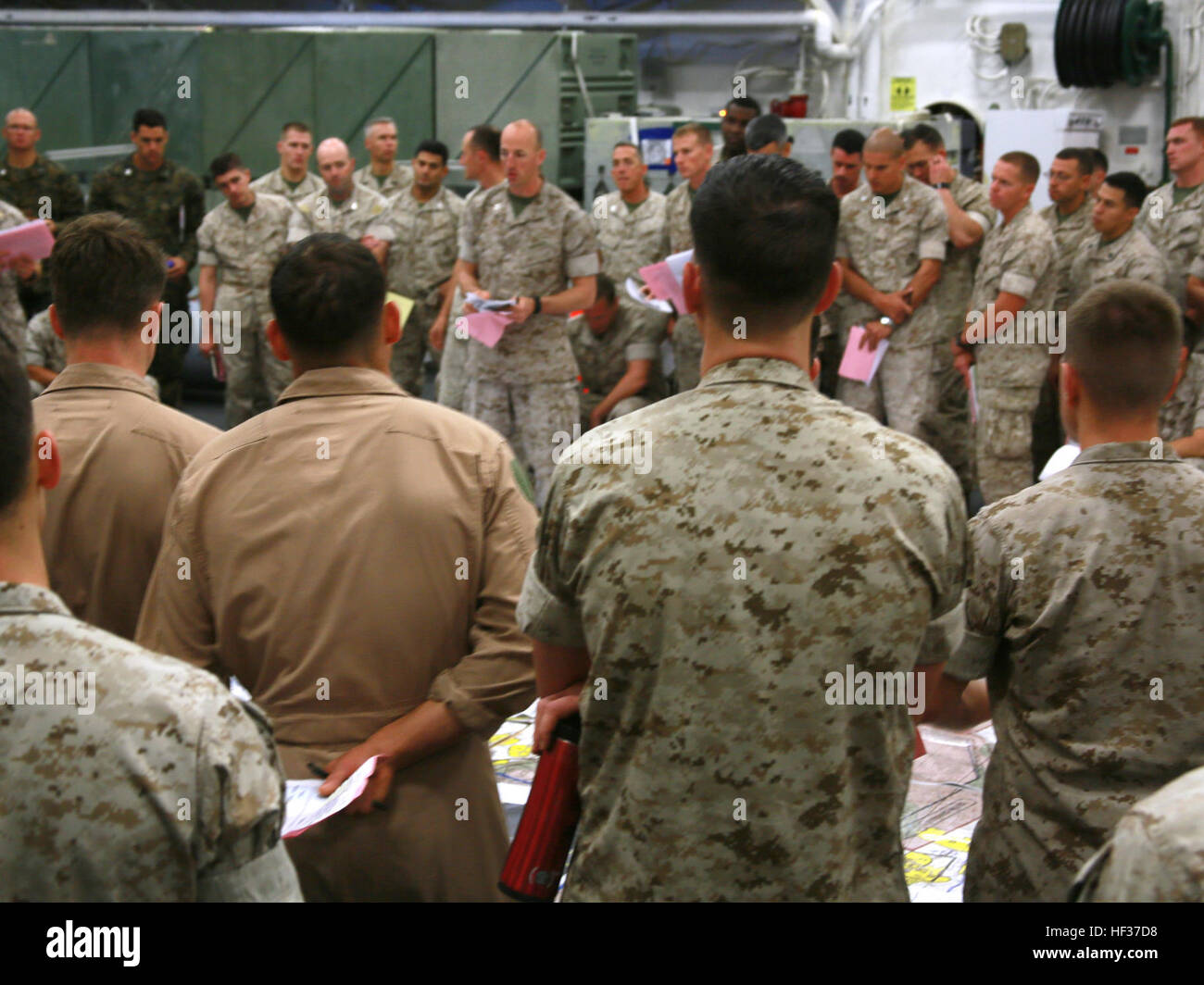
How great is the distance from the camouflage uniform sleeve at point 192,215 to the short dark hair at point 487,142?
7.51 feet

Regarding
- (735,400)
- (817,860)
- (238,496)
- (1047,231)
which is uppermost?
(1047,231)

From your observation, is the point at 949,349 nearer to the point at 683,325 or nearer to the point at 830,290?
the point at 683,325

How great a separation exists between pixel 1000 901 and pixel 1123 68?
891cm

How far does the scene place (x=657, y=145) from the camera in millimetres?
8852

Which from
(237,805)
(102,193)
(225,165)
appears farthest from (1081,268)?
(237,805)

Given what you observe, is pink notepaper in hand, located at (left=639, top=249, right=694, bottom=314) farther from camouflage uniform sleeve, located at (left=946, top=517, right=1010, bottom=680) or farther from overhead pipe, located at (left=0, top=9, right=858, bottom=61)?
overhead pipe, located at (left=0, top=9, right=858, bottom=61)

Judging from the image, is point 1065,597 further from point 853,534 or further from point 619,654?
point 619,654

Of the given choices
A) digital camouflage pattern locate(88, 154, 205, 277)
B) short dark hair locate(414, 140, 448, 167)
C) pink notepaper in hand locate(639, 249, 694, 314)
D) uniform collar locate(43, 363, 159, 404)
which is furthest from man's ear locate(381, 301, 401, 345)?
digital camouflage pattern locate(88, 154, 205, 277)

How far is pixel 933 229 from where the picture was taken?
5.67 m

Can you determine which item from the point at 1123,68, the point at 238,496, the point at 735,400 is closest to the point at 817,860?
the point at 735,400

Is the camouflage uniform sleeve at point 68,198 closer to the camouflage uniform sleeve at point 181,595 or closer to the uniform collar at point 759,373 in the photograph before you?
the camouflage uniform sleeve at point 181,595

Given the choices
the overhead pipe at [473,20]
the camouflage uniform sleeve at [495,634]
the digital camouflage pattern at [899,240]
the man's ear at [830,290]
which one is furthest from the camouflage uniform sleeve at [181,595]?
the overhead pipe at [473,20]

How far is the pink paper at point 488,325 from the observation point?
5.35m

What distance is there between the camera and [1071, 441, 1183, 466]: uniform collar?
1.76 meters
